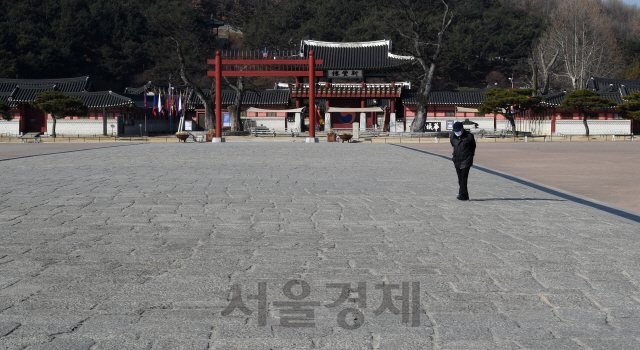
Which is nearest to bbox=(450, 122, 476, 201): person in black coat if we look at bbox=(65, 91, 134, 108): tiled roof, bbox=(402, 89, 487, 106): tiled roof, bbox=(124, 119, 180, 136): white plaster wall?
bbox=(65, 91, 134, 108): tiled roof

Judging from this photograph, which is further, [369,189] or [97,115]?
[97,115]

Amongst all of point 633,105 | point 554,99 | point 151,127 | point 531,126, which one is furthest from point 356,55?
point 633,105

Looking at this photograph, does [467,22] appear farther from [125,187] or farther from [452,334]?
[452,334]

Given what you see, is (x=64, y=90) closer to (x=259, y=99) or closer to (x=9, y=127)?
Answer: (x=9, y=127)

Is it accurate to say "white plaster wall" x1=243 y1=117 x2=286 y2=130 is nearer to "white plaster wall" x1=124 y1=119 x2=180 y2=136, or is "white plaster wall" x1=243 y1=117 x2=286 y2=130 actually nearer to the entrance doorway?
"white plaster wall" x1=124 y1=119 x2=180 y2=136

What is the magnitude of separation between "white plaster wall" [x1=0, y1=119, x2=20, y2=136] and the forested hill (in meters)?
10.5

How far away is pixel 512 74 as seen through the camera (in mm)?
77375

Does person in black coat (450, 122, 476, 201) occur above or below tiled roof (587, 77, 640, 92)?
below

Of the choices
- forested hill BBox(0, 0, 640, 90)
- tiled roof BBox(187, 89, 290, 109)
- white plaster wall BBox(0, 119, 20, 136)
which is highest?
forested hill BBox(0, 0, 640, 90)

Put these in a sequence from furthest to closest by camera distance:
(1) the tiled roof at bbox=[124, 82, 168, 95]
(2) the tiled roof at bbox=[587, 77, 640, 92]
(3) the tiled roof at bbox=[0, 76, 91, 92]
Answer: (1) the tiled roof at bbox=[124, 82, 168, 95] < (2) the tiled roof at bbox=[587, 77, 640, 92] < (3) the tiled roof at bbox=[0, 76, 91, 92]

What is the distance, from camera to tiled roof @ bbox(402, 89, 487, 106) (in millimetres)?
58125

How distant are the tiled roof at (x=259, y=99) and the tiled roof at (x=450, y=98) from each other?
10.9 meters

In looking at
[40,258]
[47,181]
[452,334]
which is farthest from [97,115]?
[452,334]

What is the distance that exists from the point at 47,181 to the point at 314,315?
1128cm
